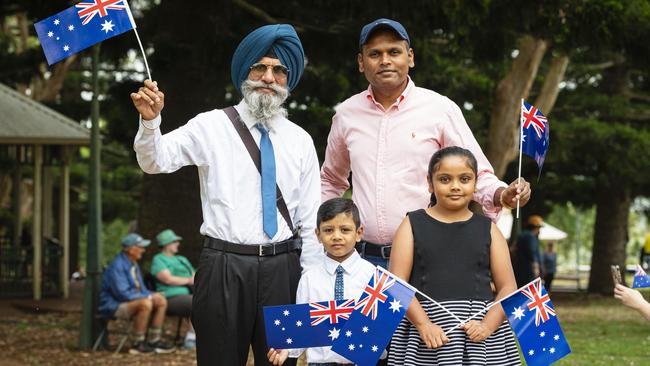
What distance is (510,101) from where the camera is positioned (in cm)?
1872

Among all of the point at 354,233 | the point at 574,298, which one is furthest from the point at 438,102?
the point at 574,298

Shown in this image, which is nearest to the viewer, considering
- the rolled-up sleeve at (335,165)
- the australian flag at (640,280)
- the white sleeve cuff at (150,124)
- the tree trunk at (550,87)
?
the white sleeve cuff at (150,124)

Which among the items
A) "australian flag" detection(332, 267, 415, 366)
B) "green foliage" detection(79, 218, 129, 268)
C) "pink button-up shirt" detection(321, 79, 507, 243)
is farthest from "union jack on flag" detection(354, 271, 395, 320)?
"green foliage" detection(79, 218, 129, 268)

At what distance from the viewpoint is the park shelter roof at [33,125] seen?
1880 cm

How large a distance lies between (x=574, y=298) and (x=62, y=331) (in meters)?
14.9

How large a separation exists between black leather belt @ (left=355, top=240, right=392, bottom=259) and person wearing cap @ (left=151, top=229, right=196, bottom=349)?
298 inches

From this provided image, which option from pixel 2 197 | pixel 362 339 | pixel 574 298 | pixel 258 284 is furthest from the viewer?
pixel 2 197

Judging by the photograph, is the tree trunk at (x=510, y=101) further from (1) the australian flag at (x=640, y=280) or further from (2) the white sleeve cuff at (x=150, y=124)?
(2) the white sleeve cuff at (x=150, y=124)

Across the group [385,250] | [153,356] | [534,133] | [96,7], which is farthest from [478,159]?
[153,356]

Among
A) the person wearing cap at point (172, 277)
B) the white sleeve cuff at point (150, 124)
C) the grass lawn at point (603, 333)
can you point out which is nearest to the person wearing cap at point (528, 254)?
the grass lawn at point (603, 333)

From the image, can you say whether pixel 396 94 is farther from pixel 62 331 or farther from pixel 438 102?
pixel 62 331

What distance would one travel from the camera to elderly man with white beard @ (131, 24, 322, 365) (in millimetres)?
4930

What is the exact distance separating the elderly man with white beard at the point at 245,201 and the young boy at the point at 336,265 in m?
0.10

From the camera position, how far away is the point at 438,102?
17.1 feet
